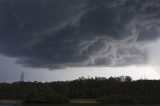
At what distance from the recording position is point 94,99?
186 meters

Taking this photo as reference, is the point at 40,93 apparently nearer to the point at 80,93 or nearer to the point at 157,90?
the point at 80,93

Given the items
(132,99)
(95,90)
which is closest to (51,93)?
(95,90)

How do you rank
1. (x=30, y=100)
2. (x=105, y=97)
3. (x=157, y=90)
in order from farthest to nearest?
(x=157, y=90), (x=105, y=97), (x=30, y=100)

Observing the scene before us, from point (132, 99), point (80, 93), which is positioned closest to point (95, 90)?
point (80, 93)

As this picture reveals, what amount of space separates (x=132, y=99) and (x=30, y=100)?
53.0 metres

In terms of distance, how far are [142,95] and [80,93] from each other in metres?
33.8

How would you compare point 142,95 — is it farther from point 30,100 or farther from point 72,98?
point 30,100

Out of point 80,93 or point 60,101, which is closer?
point 60,101

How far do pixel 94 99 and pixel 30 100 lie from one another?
36373 millimetres

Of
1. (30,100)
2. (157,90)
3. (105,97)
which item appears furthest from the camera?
(157,90)

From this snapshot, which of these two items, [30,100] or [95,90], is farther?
[95,90]

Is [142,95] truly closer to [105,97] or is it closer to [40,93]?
[105,97]

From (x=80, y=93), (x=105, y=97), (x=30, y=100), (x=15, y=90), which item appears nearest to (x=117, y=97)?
(x=105, y=97)

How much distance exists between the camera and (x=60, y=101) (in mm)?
169625
